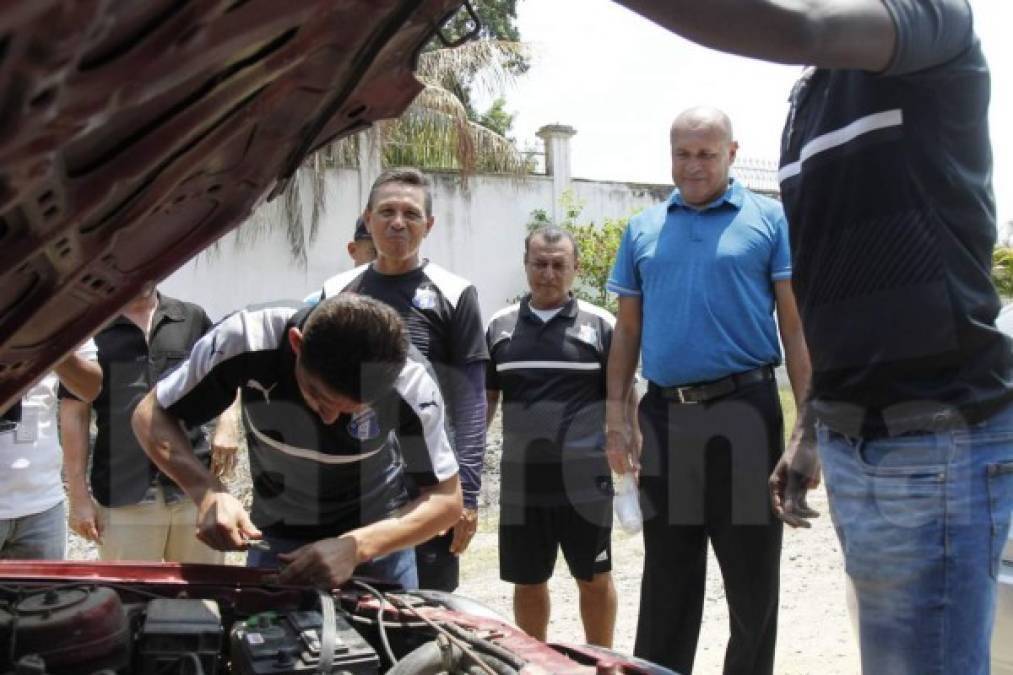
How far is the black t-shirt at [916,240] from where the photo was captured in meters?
1.78

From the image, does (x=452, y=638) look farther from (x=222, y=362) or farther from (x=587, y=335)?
(x=587, y=335)

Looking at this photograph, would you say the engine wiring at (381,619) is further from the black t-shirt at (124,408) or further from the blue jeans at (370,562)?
the black t-shirt at (124,408)

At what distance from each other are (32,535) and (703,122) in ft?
9.77

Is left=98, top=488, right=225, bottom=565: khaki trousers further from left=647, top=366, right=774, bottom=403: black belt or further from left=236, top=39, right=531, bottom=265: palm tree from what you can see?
left=236, top=39, right=531, bottom=265: palm tree

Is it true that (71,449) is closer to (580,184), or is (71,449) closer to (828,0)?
(828,0)

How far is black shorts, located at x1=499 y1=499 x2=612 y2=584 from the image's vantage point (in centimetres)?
411

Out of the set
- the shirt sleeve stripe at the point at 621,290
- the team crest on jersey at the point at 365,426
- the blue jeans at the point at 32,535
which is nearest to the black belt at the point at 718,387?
the shirt sleeve stripe at the point at 621,290

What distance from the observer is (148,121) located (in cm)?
122

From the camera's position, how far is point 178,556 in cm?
407

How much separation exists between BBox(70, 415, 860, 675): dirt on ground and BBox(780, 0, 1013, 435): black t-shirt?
253 cm

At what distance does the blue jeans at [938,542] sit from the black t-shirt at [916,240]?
6 centimetres

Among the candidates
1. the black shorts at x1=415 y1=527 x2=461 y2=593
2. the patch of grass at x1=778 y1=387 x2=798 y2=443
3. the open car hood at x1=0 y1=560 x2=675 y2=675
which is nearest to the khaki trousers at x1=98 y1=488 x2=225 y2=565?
the black shorts at x1=415 y1=527 x2=461 y2=593

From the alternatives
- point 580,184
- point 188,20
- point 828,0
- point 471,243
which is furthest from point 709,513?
point 580,184

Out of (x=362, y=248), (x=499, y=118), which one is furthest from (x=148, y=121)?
(x=499, y=118)
